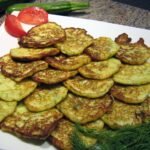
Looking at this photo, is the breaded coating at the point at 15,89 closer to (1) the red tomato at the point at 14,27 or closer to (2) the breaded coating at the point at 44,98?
(2) the breaded coating at the point at 44,98

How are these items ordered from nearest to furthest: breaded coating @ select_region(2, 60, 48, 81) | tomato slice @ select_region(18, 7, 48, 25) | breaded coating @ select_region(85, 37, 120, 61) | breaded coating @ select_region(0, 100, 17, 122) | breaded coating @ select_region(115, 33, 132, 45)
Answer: breaded coating @ select_region(0, 100, 17, 122) < breaded coating @ select_region(2, 60, 48, 81) < breaded coating @ select_region(85, 37, 120, 61) < breaded coating @ select_region(115, 33, 132, 45) < tomato slice @ select_region(18, 7, 48, 25)

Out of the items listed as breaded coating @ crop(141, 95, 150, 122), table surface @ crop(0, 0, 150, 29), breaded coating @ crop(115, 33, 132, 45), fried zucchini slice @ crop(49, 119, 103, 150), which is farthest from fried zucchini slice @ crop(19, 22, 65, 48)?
table surface @ crop(0, 0, 150, 29)

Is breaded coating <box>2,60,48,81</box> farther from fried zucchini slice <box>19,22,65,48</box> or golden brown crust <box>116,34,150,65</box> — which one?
golden brown crust <box>116,34,150,65</box>

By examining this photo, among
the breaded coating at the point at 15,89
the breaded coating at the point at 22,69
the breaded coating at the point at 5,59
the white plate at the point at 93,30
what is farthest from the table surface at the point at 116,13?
the breaded coating at the point at 15,89

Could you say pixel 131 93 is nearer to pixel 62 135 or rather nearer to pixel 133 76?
pixel 133 76

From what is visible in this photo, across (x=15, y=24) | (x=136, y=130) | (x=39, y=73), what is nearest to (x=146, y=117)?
(x=136, y=130)

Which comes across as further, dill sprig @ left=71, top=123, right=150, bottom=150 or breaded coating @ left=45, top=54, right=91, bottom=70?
breaded coating @ left=45, top=54, right=91, bottom=70

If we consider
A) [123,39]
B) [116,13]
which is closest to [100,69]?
[123,39]
